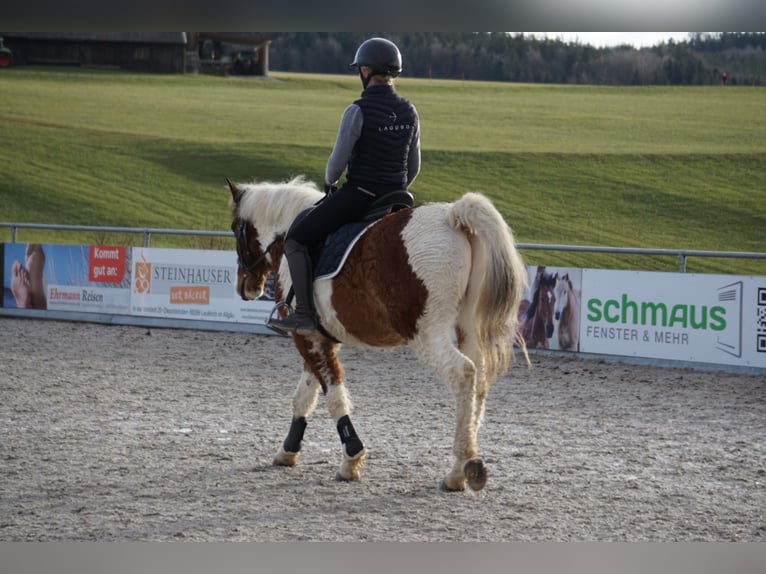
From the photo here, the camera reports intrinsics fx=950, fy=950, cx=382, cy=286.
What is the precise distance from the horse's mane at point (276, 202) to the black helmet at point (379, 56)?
102 cm

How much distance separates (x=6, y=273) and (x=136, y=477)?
10.6 m

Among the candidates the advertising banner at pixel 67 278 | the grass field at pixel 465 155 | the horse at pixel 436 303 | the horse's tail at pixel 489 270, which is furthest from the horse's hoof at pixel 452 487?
the grass field at pixel 465 155

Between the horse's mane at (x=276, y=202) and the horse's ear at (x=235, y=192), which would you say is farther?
the horse's ear at (x=235, y=192)

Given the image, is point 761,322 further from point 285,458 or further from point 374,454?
point 285,458

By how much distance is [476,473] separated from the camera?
5465mm

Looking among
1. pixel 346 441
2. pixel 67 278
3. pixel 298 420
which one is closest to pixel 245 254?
pixel 298 420

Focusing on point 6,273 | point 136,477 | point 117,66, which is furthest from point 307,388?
point 117,66

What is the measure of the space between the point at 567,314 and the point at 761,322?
234 centimetres

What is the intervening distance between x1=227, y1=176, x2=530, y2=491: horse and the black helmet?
2.94 feet

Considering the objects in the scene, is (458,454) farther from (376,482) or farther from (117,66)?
(117,66)

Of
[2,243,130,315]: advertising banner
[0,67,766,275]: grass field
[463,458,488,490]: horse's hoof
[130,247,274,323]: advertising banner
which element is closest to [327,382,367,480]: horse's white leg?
[463,458,488,490]: horse's hoof

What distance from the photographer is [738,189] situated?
26984 mm

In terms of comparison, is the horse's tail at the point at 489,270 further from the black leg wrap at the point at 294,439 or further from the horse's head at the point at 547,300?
the horse's head at the point at 547,300

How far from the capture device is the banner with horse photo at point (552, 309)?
11.9 meters
